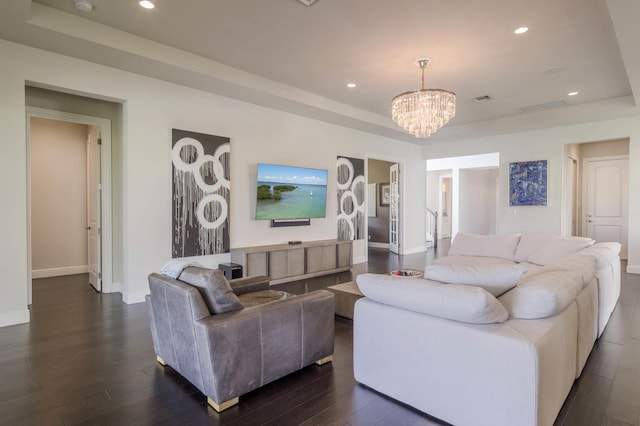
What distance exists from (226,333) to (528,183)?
7371 millimetres

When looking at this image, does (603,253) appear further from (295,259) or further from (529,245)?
(295,259)

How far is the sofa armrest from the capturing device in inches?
78.9

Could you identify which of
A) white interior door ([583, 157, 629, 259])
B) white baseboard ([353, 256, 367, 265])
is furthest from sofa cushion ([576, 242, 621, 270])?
white interior door ([583, 157, 629, 259])

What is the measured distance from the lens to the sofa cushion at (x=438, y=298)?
5.74 ft

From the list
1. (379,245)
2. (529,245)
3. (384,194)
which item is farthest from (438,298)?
(384,194)

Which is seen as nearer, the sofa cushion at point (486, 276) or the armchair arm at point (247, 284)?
the sofa cushion at point (486, 276)

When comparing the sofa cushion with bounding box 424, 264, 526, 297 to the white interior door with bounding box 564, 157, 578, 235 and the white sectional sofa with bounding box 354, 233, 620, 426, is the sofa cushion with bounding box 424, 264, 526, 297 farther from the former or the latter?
the white interior door with bounding box 564, 157, 578, 235

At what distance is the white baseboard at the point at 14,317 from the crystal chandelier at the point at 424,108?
472 centimetres

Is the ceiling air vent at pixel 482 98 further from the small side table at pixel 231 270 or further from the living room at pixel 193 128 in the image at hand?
the small side table at pixel 231 270

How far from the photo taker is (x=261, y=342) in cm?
219

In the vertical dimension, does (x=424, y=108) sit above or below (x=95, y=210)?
above

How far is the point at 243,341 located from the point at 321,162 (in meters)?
4.72

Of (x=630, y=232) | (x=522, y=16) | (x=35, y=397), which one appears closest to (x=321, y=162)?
(x=522, y=16)

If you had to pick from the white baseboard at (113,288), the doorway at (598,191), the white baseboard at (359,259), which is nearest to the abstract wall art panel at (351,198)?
the white baseboard at (359,259)
